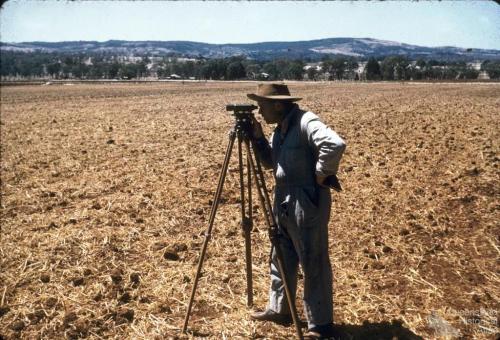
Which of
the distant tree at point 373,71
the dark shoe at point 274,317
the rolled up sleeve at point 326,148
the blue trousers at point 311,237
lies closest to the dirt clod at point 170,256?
the dark shoe at point 274,317

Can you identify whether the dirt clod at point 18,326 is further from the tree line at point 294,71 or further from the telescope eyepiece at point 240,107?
the tree line at point 294,71

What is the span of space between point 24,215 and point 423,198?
7.37 m

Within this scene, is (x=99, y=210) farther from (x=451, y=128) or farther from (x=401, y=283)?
(x=451, y=128)

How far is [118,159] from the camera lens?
12.1 metres

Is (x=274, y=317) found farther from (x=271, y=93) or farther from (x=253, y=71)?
(x=253, y=71)

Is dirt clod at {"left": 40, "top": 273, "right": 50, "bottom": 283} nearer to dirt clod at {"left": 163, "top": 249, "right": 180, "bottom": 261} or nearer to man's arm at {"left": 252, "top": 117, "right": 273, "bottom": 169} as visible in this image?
dirt clod at {"left": 163, "top": 249, "right": 180, "bottom": 261}

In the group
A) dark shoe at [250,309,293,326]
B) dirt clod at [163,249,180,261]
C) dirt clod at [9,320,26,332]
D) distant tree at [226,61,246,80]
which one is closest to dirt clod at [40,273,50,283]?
dirt clod at [9,320,26,332]

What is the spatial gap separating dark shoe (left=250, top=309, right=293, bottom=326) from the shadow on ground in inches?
20.1

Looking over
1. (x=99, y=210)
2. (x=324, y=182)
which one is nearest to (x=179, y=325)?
(x=324, y=182)

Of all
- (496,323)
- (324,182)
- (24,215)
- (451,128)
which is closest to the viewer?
(324,182)

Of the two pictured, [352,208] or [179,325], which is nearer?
[179,325]

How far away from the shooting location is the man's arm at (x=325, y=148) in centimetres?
359

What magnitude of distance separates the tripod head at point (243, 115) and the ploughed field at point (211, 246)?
6.67ft

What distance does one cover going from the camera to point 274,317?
4.42 metres
